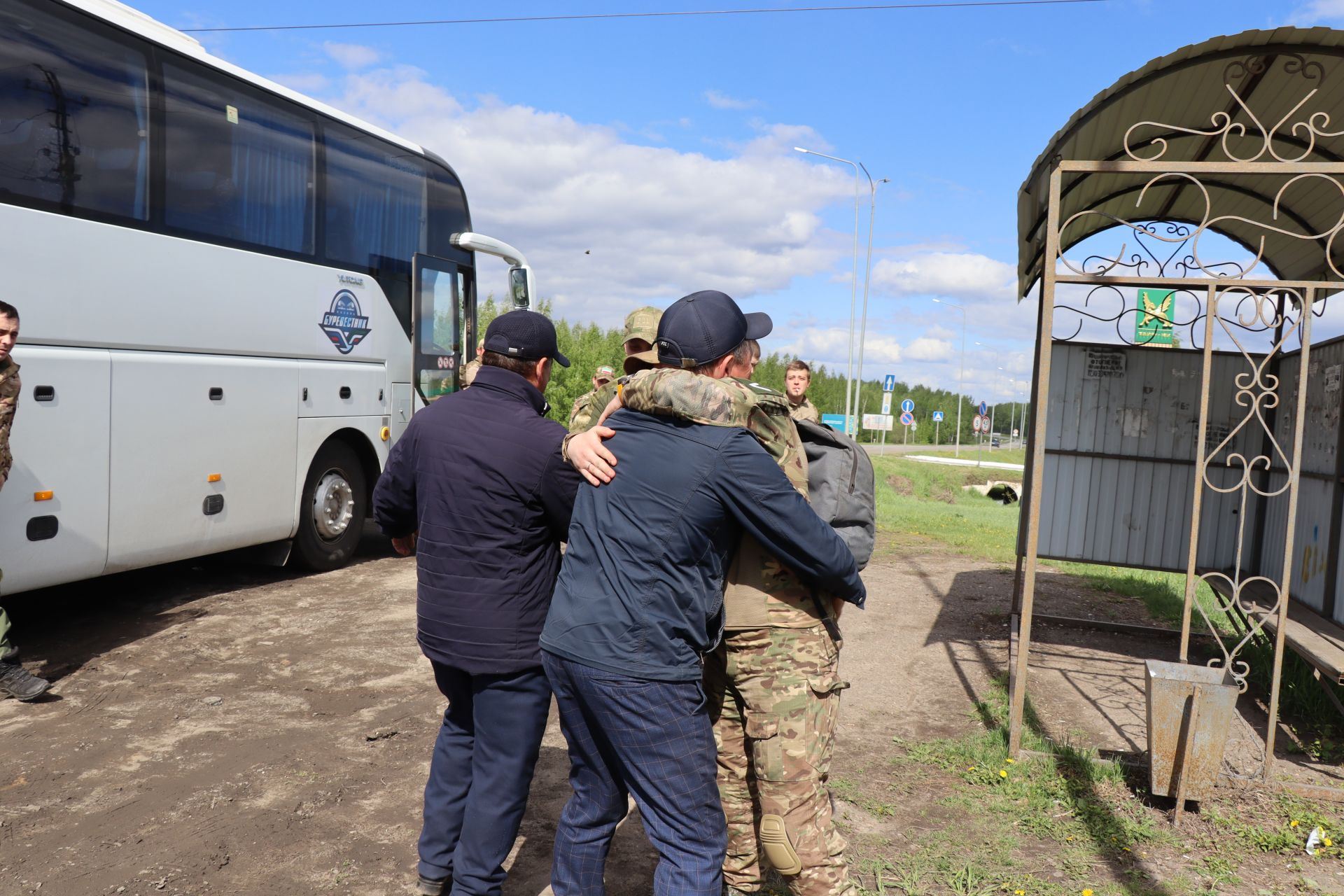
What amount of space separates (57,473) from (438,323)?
14.2 feet


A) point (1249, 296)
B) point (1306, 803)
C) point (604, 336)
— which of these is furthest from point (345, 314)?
point (604, 336)

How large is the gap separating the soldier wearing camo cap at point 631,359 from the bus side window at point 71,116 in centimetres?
430

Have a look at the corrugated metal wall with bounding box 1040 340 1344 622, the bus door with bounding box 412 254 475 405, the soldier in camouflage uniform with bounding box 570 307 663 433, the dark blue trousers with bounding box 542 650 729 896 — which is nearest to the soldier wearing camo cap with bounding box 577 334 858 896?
the dark blue trousers with bounding box 542 650 729 896

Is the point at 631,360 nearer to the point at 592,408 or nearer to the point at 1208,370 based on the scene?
the point at 592,408

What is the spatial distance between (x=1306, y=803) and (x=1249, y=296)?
2.26 m

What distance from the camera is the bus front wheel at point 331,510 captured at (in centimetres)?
839

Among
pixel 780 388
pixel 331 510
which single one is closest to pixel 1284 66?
pixel 331 510

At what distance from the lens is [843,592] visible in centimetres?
267

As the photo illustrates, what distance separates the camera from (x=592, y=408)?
2.96m

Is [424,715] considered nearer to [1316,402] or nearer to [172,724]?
[172,724]

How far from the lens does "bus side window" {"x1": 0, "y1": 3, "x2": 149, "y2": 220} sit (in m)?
5.54

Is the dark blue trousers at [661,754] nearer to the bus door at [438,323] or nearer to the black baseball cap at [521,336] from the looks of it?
the black baseball cap at [521,336]

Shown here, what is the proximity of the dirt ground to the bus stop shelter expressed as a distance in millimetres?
616

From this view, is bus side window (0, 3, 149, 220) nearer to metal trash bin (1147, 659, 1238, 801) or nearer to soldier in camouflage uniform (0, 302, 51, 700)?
soldier in camouflage uniform (0, 302, 51, 700)
